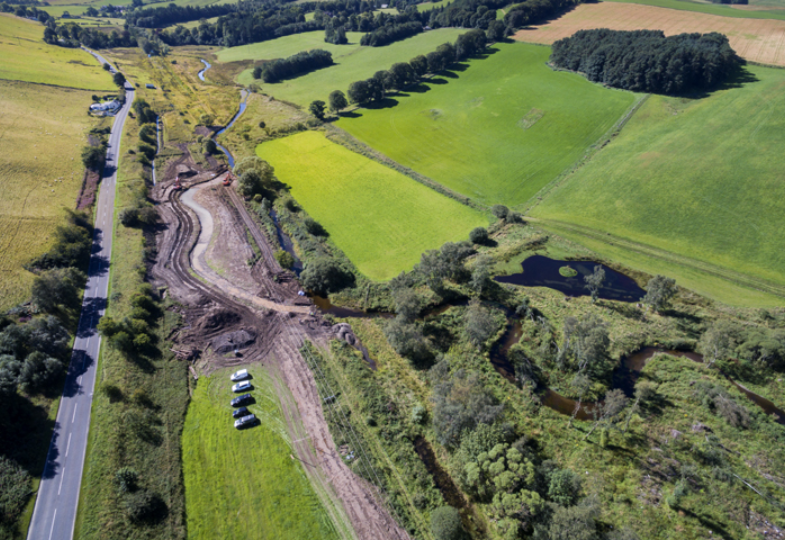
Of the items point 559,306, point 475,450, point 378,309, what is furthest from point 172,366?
point 559,306

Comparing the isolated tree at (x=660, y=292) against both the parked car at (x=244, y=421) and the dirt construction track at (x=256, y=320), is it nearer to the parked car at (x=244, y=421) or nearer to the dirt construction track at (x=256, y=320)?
the dirt construction track at (x=256, y=320)

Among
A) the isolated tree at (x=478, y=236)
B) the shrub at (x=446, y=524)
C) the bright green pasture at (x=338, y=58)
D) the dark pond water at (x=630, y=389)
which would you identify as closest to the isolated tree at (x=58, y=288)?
the shrub at (x=446, y=524)

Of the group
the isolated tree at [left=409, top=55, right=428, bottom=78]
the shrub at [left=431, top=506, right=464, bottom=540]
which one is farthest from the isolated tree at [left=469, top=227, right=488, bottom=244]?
the isolated tree at [left=409, top=55, right=428, bottom=78]

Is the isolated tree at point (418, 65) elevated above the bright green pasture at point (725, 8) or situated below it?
below

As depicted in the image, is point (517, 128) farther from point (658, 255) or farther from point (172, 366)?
point (172, 366)

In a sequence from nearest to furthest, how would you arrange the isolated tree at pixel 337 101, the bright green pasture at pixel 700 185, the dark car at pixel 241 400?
1. the dark car at pixel 241 400
2. the bright green pasture at pixel 700 185
3. the isolated tree at pixel 337 101

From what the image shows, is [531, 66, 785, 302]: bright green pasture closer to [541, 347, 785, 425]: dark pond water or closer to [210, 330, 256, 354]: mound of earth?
[541, 347, 785, 425]: dark pond water
